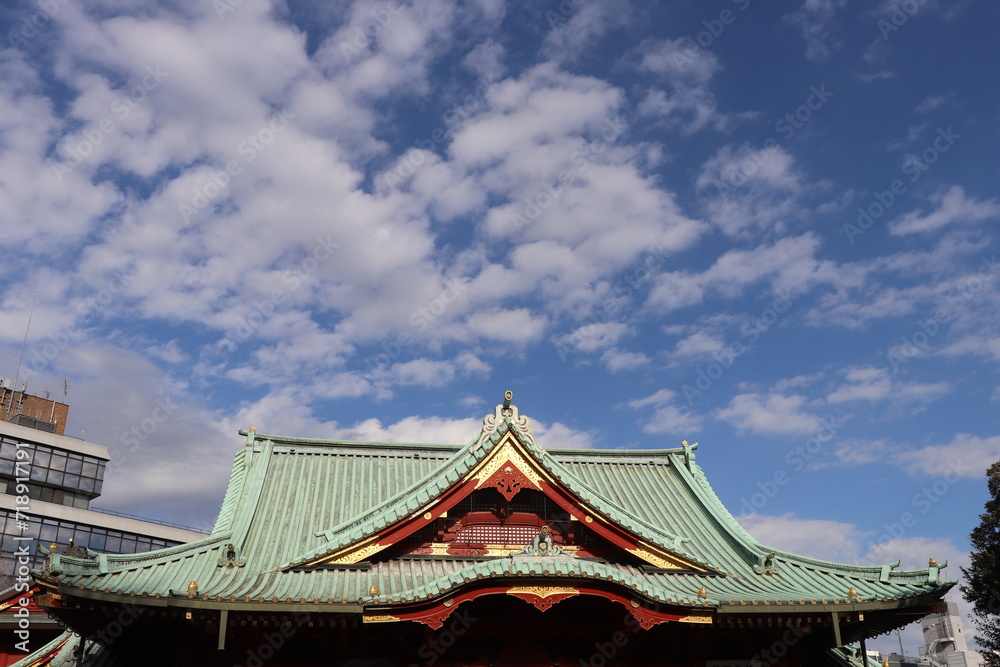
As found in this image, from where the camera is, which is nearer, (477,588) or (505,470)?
(477,588)

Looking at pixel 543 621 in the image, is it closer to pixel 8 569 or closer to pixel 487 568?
pixel 487 568

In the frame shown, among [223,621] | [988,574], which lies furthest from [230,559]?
[988,574]

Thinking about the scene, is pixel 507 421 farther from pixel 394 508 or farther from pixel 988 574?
pixel 988 574

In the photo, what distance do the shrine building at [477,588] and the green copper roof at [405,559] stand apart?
53 mm

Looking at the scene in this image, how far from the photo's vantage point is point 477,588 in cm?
1479

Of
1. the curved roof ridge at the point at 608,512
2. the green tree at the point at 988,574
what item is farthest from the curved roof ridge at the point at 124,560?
the green tree at the point at 988,574

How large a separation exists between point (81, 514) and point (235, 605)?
66745 mm

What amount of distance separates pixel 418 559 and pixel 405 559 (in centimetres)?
30

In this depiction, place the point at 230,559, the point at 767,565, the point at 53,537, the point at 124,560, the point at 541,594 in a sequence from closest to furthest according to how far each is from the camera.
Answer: the point at 541,594 → the point at 124,560 → the point at 230,559 → the point at 767,565 → the point at 53,537

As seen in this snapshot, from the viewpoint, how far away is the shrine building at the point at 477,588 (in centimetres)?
1448

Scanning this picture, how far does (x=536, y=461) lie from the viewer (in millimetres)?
17469

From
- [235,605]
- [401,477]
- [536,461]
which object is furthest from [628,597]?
[401,477]

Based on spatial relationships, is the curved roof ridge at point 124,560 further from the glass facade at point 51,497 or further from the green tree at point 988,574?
the glass facade at point 51,497

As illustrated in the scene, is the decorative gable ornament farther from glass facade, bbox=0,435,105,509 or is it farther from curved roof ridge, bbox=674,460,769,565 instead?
glass facade, bbox=0,435,105,509
